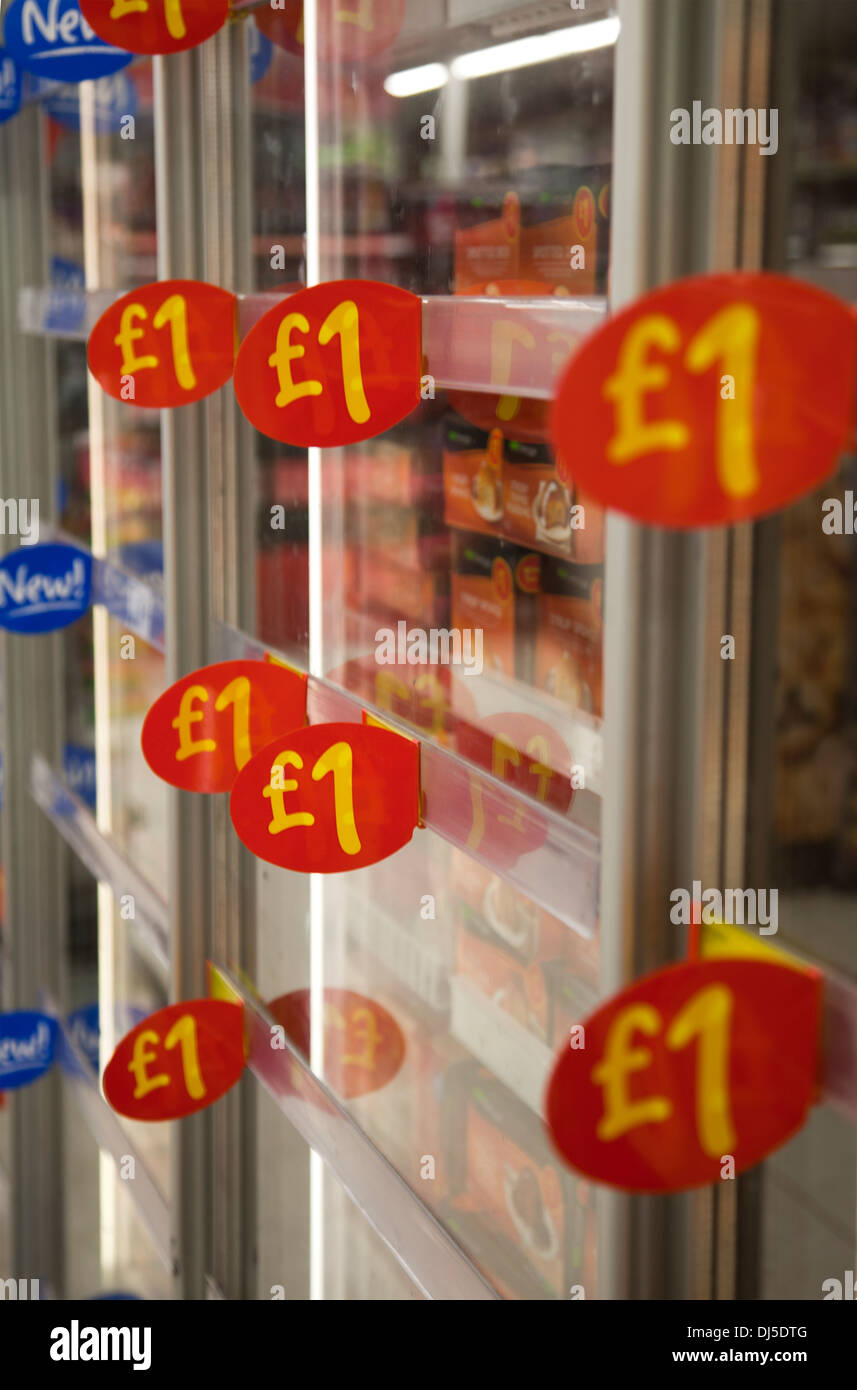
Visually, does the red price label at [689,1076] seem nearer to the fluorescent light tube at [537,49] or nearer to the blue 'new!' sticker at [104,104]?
the fluorescent light tube at [537,49]

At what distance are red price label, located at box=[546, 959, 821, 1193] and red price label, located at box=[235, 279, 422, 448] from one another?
78 cm

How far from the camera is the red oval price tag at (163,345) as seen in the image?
1.95m

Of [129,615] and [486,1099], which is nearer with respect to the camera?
[486,1099]

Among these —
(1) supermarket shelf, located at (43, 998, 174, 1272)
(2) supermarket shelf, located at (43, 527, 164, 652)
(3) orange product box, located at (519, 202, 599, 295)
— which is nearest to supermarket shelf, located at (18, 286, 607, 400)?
(3) orange product box, located at (519, 202, 599, 295)

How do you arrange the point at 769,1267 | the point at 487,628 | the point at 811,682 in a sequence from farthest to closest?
the point at 487,628 < the point at 769,1267 < the point at 811,682

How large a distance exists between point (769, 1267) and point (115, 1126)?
2187 millimetres

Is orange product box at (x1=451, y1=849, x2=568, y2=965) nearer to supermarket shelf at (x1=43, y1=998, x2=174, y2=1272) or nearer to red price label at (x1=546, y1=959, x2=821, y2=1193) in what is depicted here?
red price label at (x1=546, y1=959, x2=821, y2=1193)

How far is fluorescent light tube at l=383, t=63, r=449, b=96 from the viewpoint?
1829 millimetres

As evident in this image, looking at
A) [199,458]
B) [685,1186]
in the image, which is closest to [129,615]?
[199,458]

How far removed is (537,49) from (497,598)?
26.1 inches

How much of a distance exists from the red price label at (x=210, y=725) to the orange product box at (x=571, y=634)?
1.43 feet

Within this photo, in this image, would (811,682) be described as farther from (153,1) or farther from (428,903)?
(153,1)

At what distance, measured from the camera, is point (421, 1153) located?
6.83ft

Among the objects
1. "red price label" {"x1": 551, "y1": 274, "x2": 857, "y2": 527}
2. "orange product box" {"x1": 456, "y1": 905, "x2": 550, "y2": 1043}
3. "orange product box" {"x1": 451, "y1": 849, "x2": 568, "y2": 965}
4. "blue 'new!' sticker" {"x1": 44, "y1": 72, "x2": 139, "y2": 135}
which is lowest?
"orange product box" {"x1": 456, "y1": 905, "x2": 550, "y2": 1043}
